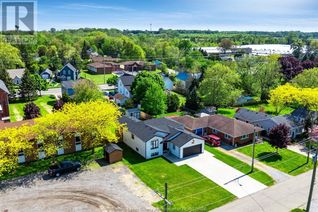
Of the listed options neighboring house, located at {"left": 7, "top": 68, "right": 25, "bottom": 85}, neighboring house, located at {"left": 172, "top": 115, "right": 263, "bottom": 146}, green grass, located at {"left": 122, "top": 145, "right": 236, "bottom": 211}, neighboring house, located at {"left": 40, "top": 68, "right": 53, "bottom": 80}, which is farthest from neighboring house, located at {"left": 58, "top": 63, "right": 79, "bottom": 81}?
green grass, located at {"left": 122, "top": 145, "right": 236, "bottom": 211}

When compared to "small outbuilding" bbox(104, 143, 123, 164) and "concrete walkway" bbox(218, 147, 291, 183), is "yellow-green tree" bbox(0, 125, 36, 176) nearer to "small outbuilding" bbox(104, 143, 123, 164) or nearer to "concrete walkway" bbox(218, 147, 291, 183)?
"small outbuilding" bbox(104, 143, 123, 164)

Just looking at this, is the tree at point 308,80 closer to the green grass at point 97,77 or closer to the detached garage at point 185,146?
the detached garage at point 185,146

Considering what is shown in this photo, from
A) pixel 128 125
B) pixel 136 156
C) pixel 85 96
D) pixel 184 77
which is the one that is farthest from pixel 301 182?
pixel 184 77

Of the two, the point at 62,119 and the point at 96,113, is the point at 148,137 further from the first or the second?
the point at 62,119

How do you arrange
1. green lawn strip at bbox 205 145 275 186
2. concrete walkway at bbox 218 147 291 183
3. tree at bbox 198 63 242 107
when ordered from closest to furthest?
1. green lawn strip at bbox 205 145 275 186
2. concrete walkway at bbox 218 147 291 183
3. tree at bbox 198 63 242 107

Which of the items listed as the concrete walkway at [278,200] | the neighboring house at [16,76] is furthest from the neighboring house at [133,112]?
the neighboring house at [16,76]

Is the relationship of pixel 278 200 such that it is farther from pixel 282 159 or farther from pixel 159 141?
pixel 159 141

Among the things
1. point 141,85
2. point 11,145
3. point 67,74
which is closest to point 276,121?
point 141,85
